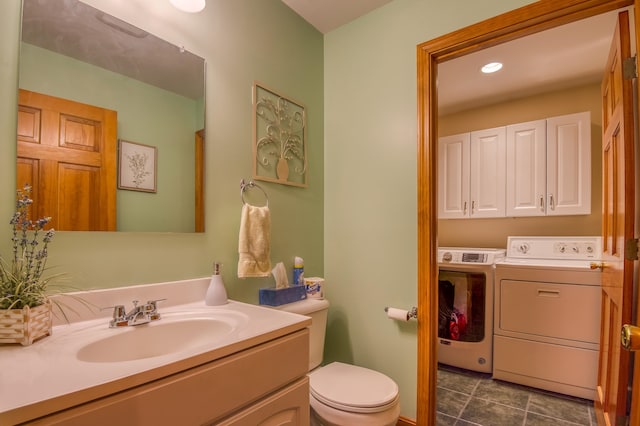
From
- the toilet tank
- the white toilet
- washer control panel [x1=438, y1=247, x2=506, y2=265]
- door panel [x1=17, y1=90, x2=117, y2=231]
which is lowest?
the white toilet

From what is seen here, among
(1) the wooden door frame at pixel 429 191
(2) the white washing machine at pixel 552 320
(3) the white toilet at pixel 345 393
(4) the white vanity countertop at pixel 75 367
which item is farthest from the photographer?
(2) the white washing machine at pixel 552 320

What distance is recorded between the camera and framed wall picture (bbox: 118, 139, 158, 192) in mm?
1110

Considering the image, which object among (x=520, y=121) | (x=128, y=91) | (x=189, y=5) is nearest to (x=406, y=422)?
(x=128, y=91)

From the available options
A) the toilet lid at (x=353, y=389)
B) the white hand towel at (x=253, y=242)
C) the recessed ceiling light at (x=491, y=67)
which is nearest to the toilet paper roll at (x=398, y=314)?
the toilet lid at (x=353, y=389)

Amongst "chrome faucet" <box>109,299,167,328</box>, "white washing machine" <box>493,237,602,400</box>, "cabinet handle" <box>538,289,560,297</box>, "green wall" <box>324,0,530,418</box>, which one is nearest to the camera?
"chrome faucet" <box>109,299,167,328</box>

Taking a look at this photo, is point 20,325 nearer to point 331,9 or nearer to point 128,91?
point 128,91

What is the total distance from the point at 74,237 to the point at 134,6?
2.86 feet

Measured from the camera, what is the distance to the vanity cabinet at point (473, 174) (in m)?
2.84

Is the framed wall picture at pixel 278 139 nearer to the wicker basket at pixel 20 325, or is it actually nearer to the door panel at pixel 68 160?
the door panel at pixel 68 160

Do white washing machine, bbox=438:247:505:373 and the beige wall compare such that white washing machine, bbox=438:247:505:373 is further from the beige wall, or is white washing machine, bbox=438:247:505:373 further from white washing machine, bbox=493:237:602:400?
the beige wall

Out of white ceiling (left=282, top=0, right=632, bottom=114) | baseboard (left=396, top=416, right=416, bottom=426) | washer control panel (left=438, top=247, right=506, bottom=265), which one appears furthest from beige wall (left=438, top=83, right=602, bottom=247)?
baseboard (left=396, top=416, right=416, bottom=426)

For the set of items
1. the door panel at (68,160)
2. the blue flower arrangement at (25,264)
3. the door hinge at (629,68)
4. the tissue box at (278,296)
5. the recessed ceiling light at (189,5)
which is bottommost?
the tissue box at (278,296)

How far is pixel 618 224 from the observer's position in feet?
4.20

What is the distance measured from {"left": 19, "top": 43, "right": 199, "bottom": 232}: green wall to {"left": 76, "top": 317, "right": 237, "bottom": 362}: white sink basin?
1.23ft
